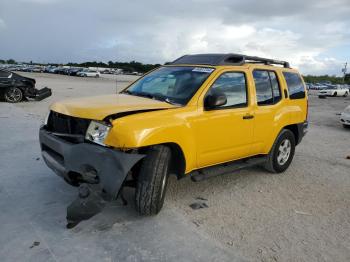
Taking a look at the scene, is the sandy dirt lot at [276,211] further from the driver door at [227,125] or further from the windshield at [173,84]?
the windshield at [173,84]

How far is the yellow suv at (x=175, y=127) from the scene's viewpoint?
3643mm

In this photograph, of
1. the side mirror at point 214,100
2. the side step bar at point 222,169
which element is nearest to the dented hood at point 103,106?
the side mirror at point 214,100

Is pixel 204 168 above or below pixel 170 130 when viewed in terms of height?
below

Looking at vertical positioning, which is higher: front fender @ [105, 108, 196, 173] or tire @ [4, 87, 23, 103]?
front fender @ [105, 108, 196, 173]

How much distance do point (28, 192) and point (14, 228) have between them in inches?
39.7

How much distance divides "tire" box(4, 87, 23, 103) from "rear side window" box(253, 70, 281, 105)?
1294cm

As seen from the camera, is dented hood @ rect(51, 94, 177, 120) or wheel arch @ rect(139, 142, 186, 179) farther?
wheel arch @ rect(139, 142, 186, 179)

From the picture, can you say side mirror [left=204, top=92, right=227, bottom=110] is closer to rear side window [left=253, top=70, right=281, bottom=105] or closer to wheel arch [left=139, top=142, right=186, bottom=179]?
wheel arch [left=139, top=142, right=186, bottom=179]

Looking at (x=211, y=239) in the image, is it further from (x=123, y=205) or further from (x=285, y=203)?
(x=285, y=203)

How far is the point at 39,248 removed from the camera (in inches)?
129

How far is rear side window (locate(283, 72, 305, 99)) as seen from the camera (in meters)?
6.14

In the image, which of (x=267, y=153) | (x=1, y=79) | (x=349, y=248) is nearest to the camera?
(x=349, y=248)

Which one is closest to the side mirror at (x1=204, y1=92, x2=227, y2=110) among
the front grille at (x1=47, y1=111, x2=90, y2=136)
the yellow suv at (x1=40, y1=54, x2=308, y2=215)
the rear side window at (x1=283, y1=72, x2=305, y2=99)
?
the yellow suv at (x1=40, y1=54, x2=308, y2=215)

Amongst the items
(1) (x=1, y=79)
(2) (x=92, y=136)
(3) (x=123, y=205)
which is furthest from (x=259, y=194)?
(1) (x=1, y=79)
